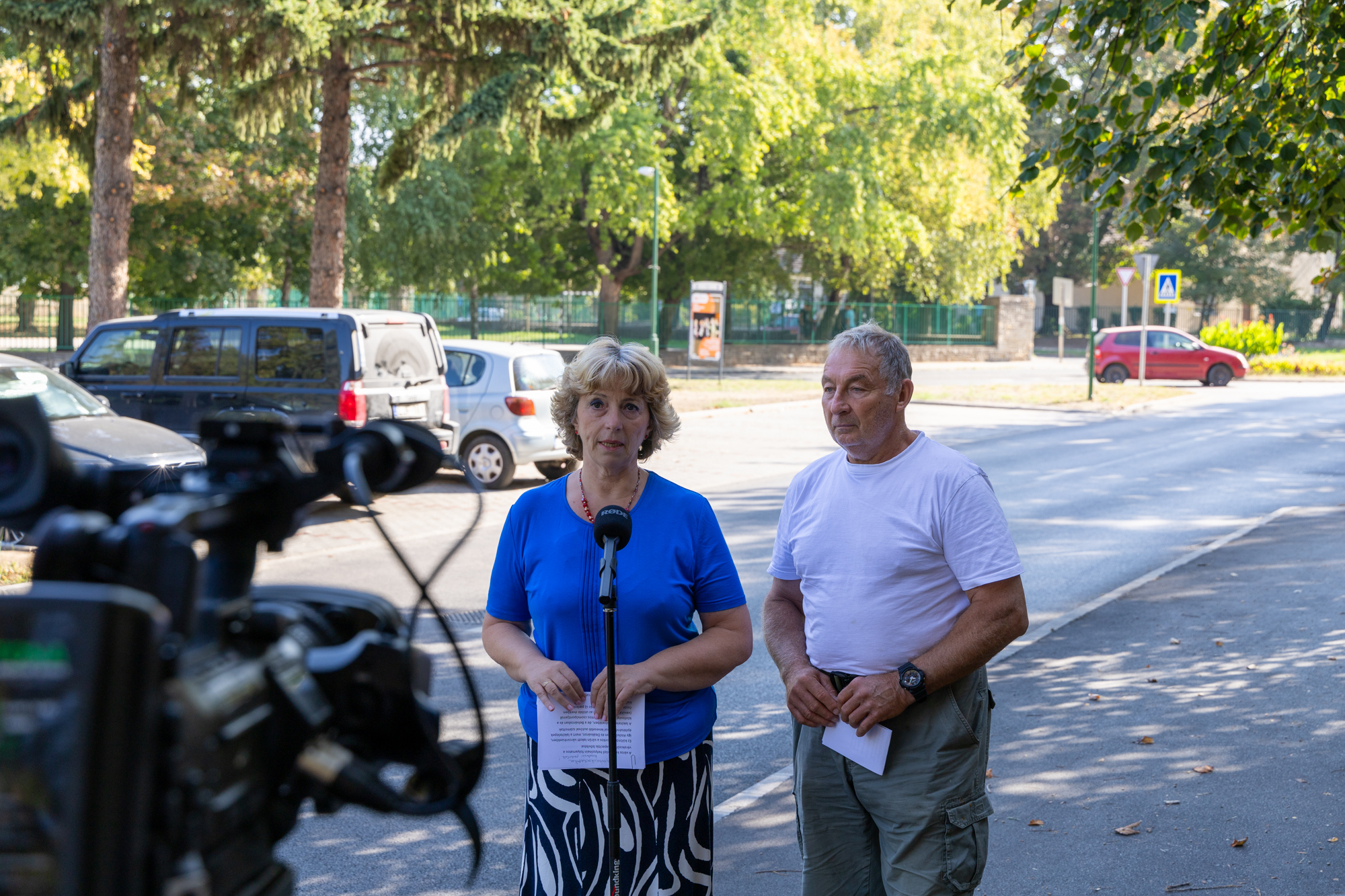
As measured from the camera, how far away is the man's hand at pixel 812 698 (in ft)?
10.4

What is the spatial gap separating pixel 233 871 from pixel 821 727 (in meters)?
2.44

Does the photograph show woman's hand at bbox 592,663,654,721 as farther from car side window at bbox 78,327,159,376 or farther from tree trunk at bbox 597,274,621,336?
tree trunk at bbox 597,274,621,336

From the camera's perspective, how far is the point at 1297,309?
65.8 meters

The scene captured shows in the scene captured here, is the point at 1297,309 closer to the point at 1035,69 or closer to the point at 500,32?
the point at 500,32

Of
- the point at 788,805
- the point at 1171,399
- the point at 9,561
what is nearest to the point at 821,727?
the point at 788,805

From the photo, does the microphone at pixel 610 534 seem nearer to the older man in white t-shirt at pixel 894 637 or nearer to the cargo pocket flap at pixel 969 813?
the older man in white t-shirt at pixel 894 637

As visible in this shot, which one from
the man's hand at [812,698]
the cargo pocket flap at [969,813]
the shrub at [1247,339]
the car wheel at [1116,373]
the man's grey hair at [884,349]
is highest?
the shrub at [1247,339]

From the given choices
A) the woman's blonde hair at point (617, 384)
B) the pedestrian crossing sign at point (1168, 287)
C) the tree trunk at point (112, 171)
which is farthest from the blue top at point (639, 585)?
the pedestrian crossing sign at point (1168, 287)

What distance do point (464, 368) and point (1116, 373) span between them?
26461 mm

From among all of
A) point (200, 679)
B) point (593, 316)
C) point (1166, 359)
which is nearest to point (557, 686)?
point (200, 679)

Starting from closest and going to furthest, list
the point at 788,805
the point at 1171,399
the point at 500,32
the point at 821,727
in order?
the point at 821,727 < the point at 788,805 < the point at 500,32 < the point at 1171,399

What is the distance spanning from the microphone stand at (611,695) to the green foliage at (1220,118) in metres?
4.58

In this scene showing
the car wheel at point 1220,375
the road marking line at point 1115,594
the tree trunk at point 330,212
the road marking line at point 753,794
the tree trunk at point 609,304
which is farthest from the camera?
the tree trunk at point 609,304

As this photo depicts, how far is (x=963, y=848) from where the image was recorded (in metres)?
2.99
